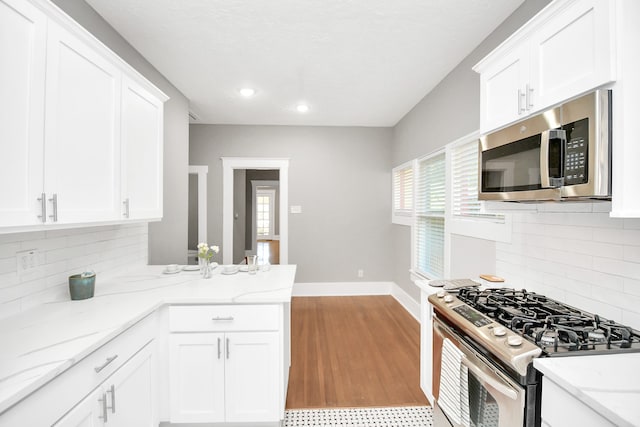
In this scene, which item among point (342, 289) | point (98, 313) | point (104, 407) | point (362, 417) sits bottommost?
point (362, 417)

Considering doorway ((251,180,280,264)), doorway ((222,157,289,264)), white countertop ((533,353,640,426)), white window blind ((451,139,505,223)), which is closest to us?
white countertop ((533,353,640,426))

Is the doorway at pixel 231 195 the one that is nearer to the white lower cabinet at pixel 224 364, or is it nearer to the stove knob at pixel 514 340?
the white lower cabinet at pixel 224 364

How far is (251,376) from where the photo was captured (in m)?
1.76

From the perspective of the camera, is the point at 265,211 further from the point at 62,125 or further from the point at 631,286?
the point at 631,286

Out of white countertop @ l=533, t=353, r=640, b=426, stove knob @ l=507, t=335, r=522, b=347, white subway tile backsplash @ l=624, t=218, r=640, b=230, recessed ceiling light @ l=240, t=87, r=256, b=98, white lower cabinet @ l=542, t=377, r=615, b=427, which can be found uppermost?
recessed ceiling light @ l=240, t=87, r=256, b=98

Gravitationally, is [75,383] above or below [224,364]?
above

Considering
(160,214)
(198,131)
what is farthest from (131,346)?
(198,131)

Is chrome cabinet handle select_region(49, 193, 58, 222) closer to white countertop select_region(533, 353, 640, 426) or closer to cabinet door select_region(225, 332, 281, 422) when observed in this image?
cabinet door select_region(225, 332, 281, 422)

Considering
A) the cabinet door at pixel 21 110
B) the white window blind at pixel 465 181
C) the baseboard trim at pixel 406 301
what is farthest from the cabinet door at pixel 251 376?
the baseboard trim at pixel 406 301

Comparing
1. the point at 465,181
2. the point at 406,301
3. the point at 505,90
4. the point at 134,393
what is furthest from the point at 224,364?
the point at 406,301

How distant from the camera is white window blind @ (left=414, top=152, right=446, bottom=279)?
3340 millimetres

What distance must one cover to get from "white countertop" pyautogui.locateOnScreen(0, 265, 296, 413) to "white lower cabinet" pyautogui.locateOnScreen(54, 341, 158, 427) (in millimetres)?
203

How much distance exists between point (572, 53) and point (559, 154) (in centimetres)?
41

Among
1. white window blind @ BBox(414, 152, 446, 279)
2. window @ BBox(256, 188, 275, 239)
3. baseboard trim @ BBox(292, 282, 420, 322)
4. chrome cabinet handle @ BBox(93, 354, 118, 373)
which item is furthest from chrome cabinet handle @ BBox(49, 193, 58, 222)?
window @ BBox(256, 188, 275, 239)
